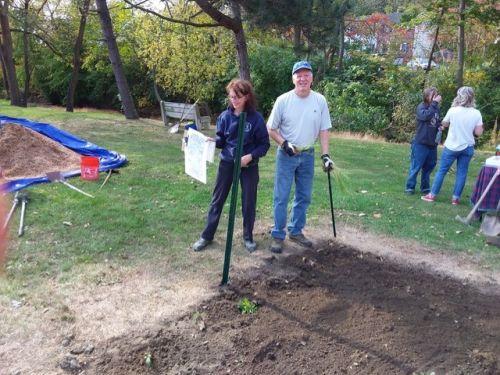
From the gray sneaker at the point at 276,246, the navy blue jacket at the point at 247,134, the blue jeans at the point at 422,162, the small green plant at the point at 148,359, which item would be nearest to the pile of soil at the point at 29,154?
the navy blue jacket at the point at 247,134

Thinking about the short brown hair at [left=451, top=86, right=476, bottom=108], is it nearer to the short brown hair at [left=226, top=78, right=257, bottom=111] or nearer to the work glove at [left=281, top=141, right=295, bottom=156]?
the work glove at [left=281, top=141, right=295, bottom=156]

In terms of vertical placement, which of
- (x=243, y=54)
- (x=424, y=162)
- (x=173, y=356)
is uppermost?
(x=243, y=54)

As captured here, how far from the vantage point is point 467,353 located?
3381mm

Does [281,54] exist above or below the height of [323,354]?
above

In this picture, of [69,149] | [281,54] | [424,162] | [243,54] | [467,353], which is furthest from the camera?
[281,54]

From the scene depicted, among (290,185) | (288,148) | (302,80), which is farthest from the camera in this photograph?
(290,185)

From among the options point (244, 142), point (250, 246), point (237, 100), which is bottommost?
point (250, 246)

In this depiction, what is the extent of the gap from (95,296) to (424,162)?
533cm

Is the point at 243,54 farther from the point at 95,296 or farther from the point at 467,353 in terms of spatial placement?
the point at 467,353

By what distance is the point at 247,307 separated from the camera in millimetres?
3857

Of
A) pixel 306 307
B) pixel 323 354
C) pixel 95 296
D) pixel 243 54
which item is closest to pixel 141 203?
pixel 95 296

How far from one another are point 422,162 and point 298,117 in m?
3.37

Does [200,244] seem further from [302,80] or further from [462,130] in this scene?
[462,130]

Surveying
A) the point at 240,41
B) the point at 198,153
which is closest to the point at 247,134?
the point at 198,153
